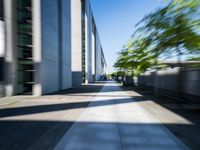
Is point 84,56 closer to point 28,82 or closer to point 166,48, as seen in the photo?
point 28,82

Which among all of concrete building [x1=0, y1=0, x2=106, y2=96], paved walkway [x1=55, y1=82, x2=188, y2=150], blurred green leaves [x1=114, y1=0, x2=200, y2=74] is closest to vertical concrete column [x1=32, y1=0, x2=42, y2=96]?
concrete building [x1=0, y1=0, x2=106, y2=96]

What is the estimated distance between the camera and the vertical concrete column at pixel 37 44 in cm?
1850

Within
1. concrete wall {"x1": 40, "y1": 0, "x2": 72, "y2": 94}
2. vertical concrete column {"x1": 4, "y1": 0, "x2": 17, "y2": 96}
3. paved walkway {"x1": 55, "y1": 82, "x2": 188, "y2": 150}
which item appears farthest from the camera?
concrete wall {"x1": 40, "y1": 0, "x2": 72, "y2": 94}

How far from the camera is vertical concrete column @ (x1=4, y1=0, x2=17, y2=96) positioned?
17633 millimetres

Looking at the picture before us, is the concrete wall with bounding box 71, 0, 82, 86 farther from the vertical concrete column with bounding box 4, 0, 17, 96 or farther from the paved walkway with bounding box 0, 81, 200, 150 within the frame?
the paved walkway with bounding box 0, 81, 200, 150

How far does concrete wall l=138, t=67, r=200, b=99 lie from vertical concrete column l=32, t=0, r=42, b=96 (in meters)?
10.9

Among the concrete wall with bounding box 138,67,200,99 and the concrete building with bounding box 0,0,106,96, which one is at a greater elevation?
the concrete building with bounding box 0,0,106,96

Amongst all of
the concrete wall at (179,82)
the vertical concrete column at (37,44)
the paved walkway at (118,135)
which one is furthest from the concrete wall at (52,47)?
the paved walkway at (118,135)

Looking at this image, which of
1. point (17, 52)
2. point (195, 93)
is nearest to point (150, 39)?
point (195, 93)

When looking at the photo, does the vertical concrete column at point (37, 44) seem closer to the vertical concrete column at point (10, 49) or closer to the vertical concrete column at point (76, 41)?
the vertical concrete column at point (10, 49)

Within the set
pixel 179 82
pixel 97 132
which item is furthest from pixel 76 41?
pixel 97 132

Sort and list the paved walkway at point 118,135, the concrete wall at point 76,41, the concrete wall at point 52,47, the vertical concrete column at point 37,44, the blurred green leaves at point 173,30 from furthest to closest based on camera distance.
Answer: the concrete wall at point 76,41 → the concrete wall at point 52,47 → the vertical concrete column at point 37,44 → the blurred green leaves at point 173,30 → the paved walkway at point 118,135

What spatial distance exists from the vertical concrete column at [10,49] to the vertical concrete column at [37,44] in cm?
160

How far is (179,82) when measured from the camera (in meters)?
15.6
